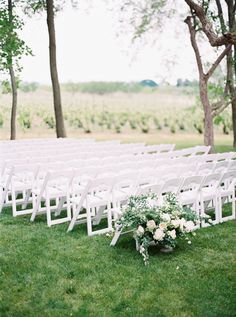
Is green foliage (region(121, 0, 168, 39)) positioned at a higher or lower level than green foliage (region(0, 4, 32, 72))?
higher

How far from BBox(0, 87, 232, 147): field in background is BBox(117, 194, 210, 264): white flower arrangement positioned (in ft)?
63.2

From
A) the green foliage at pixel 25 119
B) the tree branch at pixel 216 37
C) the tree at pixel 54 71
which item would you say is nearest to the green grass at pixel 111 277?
the tree branch at pixel 216 37

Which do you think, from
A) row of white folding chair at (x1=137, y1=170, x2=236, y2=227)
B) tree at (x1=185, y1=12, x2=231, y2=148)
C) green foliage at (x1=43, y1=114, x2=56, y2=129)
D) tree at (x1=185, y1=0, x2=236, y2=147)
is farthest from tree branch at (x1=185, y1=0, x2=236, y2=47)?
green foliage at (x1=43, y1=114, x2=56, y2=129)

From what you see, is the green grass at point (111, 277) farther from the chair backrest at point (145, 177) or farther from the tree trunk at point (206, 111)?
the tree trunk at point (206, 111)

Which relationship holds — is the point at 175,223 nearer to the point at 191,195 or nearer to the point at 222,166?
the point at 191,195

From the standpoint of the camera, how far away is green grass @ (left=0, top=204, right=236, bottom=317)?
16.0ft

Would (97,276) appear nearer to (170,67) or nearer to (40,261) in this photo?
(40,261)

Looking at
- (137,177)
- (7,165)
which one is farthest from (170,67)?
(137,177)

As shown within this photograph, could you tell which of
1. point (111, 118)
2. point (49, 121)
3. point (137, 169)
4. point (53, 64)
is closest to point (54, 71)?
point (53, 64)

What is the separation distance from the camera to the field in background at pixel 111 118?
27.9 metres

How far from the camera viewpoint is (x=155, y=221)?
6301 mm

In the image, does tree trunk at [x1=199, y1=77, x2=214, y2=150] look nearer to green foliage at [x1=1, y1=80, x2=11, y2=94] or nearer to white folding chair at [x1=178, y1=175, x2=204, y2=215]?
white folding chair at [x1=178, y1=175, x2=204, y2=215]

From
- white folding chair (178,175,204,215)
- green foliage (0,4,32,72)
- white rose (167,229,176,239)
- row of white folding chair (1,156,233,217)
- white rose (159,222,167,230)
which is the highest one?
green foliage (0,4,32,72)

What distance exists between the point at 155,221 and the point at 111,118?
24.9 metres
